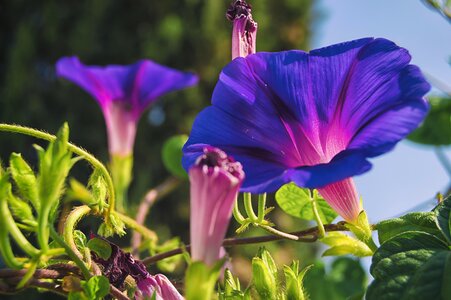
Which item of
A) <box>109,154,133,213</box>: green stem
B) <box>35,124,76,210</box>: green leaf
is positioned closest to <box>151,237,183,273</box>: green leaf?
<box>35,124,76,210</box>: green leaf

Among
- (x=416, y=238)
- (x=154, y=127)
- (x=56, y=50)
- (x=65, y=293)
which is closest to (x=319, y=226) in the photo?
(x=416, y=238)

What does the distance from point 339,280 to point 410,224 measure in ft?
1.68

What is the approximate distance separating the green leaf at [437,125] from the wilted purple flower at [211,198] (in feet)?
2.37

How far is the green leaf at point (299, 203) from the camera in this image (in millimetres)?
742

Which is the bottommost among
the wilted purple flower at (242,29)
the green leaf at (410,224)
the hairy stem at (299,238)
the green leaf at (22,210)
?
the green leaf at (410,224)

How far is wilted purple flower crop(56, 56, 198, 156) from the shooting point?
1.50 m

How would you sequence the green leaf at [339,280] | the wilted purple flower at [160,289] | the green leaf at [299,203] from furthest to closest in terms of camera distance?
the green leaf at [339,280]
the green leaf at [299,203]
the wilted purple flower at [160,289]

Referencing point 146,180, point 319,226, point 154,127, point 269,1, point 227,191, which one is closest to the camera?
point 227,191

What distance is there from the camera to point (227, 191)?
0.43 metres

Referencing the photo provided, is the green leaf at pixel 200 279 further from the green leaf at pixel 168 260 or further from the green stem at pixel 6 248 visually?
the green leaf at pixel 168 260

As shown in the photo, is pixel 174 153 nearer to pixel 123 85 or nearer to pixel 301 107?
pixel 123 85

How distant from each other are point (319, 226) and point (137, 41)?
14.8 feet

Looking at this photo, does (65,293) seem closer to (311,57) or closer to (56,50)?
(311,57)

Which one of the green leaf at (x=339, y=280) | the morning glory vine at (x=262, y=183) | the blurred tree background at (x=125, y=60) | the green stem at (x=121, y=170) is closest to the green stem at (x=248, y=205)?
the morning glory vine at (x=262, y=183)
